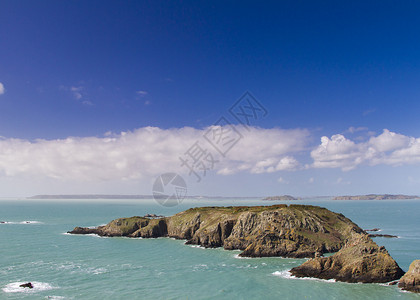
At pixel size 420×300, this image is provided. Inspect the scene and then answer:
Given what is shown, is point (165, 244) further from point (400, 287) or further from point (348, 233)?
point (400, 287)

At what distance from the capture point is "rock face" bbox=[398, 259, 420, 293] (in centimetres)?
4330

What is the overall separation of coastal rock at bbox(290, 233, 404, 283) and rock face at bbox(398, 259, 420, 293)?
3351mm

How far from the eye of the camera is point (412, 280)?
4409cm

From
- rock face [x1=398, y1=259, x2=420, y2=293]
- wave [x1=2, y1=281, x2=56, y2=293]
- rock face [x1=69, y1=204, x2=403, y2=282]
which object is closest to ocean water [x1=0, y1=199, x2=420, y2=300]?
wave [x1=2, y1=281, x2=56, y2=293]

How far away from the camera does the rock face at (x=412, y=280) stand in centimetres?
4330

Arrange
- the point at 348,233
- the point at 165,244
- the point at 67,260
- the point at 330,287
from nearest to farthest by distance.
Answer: the point at 330,287 → the point at 67,260 → the point at 348,233 → the point at 165,244

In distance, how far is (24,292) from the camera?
43.3 meters

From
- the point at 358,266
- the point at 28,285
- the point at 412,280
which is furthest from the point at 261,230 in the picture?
the point at 28,285

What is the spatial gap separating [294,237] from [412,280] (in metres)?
29.8

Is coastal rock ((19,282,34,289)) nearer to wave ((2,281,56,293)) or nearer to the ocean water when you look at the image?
wave ((2,281,56,293))

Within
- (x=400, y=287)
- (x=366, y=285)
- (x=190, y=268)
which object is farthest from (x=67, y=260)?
(x=400, y=287)

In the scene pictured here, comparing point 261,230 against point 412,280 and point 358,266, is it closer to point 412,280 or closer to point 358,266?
point 358,266

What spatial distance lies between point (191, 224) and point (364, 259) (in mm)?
60226

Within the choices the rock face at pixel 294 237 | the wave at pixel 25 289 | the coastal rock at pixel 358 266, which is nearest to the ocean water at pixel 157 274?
the wave at pixel 25 289
